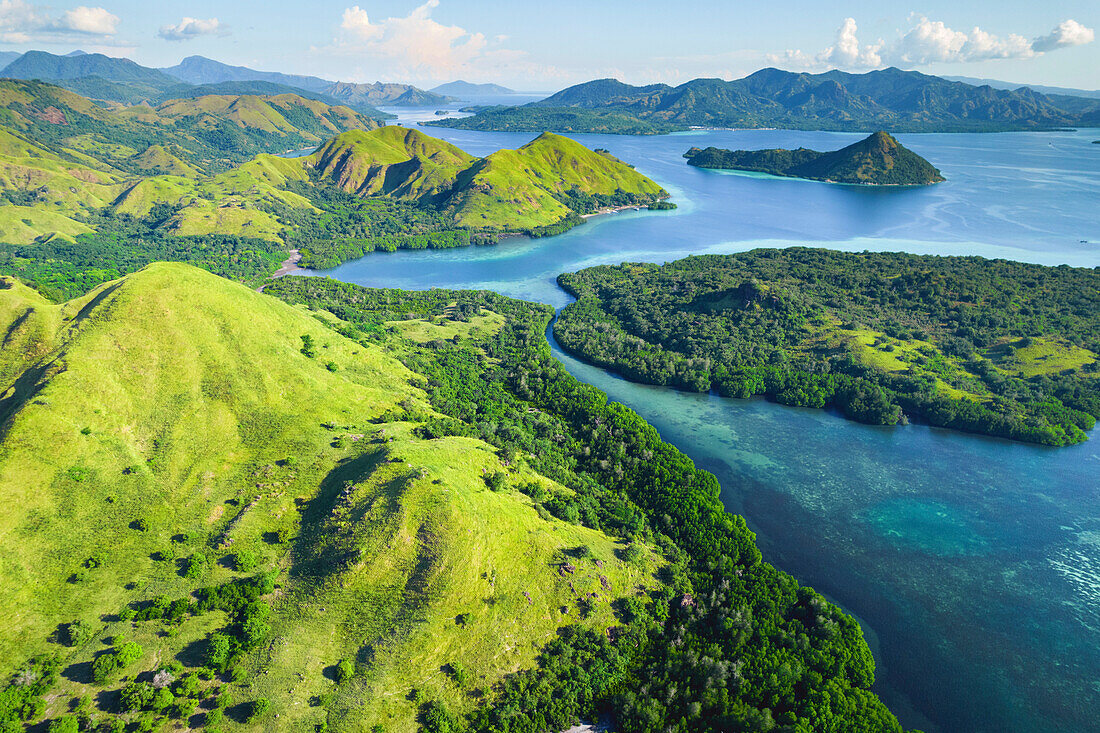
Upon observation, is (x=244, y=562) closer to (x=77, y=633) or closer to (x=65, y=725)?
(x=77, y=633)

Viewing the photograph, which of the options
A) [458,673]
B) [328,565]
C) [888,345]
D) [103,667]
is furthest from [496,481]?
[888,345]

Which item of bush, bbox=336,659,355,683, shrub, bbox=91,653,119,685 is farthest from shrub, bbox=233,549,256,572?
bush, bbox=336,659,355,683

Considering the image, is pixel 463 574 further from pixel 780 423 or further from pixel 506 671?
pixel 780 423

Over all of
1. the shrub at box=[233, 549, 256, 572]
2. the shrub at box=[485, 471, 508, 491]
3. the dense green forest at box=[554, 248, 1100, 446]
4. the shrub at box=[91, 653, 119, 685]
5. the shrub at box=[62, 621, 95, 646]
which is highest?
the dense green forest at box=[554, 248, 1100, 446]

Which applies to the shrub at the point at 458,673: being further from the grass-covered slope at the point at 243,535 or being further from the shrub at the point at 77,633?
the shrub at the point at 77,633

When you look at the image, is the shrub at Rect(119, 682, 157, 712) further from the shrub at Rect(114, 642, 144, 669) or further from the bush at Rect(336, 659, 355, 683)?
the bush at Rect(336, 659, 355, 683)

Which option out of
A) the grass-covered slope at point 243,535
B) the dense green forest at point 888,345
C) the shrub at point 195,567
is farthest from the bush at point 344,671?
the dense green forest at point 888,345

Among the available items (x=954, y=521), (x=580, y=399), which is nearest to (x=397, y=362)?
(x=580, y=399)
